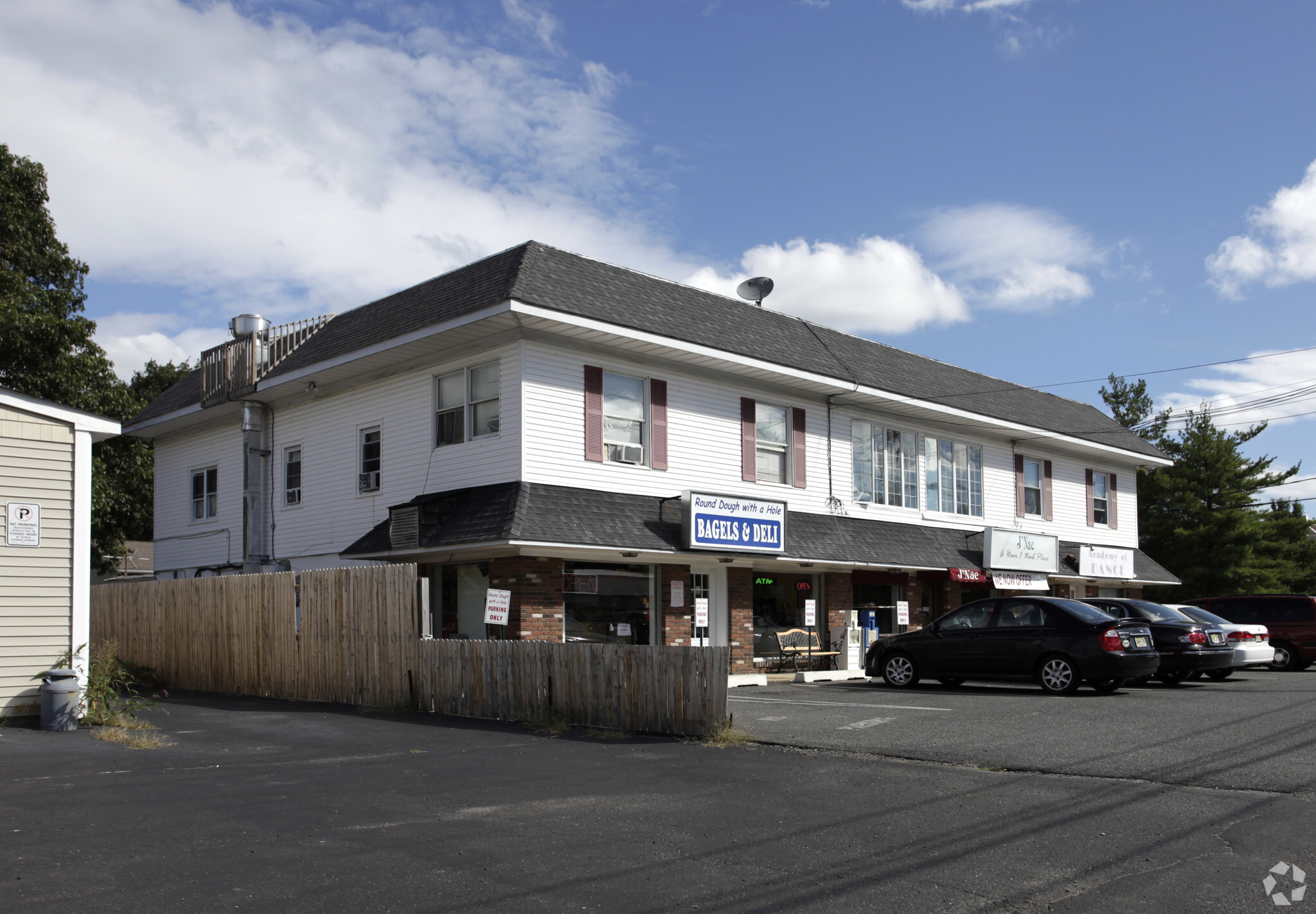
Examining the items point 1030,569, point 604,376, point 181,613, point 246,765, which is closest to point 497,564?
point 604,376

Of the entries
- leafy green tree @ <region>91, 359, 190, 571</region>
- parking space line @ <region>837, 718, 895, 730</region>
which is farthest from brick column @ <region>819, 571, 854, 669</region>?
leafy green tree @ <region>91, 359, 190, 571</region>

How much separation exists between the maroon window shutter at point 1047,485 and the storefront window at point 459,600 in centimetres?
1851

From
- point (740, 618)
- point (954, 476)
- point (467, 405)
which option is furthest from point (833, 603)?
point (467, 405)

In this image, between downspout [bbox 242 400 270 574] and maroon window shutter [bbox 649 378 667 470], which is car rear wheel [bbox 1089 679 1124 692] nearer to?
maroon window shutter [bbox 649 378 667 470]

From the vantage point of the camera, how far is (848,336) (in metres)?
27.9

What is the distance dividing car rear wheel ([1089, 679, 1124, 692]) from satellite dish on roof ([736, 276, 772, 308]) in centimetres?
1281

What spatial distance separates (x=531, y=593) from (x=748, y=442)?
6312mm

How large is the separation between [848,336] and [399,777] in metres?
20.5

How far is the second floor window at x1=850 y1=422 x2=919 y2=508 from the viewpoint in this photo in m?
25.3

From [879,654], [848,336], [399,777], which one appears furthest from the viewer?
[848,336]

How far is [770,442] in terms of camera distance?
917 inches

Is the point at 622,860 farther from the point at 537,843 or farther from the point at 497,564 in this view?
the point at 497,564

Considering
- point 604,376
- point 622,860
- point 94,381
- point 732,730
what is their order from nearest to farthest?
point 622,860 < point 732,730 < point 604,376 < point 94,381

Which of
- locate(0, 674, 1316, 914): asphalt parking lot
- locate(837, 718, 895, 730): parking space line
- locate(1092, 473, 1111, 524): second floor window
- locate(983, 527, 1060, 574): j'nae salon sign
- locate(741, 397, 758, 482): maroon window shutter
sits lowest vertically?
locate(837, 718, 895, 730): parking space line
